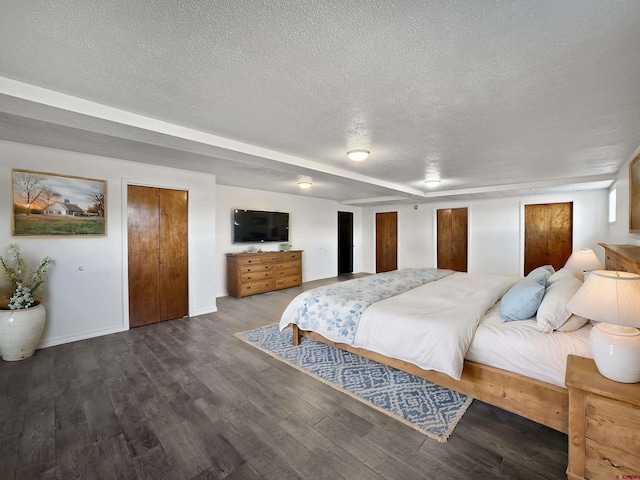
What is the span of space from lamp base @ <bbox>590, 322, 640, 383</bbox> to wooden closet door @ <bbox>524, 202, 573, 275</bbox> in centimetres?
571

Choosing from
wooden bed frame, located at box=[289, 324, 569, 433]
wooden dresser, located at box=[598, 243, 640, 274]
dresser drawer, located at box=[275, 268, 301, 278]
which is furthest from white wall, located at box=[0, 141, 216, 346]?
wooden dresser, located at box=[598, 243, 640, 274]

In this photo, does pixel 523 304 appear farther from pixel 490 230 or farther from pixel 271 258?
pixel 490 230

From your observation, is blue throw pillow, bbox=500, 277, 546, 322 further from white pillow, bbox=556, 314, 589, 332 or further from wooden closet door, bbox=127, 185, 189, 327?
wooden closet door, bbox=127, 185, 189, 327

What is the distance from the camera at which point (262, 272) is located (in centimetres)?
596

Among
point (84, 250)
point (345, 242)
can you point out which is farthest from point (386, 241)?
point (84, 250)

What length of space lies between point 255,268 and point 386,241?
4.53 metres

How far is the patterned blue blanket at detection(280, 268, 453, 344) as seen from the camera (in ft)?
9.20

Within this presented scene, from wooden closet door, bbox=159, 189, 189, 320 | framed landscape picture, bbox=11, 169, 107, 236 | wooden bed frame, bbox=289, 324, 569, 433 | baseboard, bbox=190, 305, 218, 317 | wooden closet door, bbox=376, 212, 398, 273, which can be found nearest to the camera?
wooden bed frame, bbox=289, 324, 569, 433

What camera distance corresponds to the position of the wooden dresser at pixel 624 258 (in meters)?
1.83

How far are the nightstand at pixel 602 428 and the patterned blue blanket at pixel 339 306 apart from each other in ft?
5.29

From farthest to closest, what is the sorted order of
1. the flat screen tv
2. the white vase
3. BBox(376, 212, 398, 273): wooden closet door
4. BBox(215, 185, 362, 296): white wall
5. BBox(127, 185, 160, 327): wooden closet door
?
BBox(376, 212, 398, 273): wooden closet door
the flat screen tv
BBox(215, 185, 362, 296): white wall
BBox(127, 185, 160, 327): wooden closet door
the white vase

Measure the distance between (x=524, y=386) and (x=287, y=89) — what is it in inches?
101

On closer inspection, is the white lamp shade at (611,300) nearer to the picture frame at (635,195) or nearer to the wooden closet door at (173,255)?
the picture frame at (635,195)

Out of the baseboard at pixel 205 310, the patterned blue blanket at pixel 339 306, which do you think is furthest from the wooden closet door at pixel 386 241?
the baseboard at pixel 205 310
